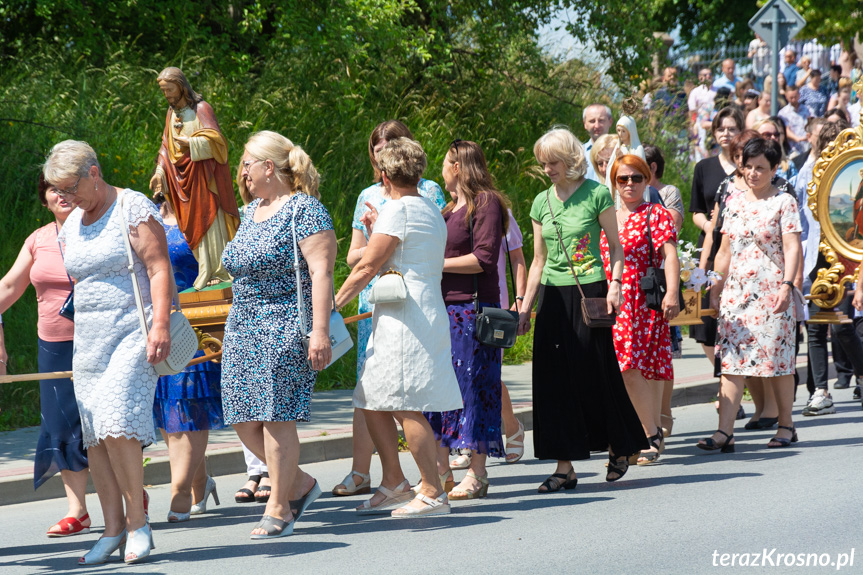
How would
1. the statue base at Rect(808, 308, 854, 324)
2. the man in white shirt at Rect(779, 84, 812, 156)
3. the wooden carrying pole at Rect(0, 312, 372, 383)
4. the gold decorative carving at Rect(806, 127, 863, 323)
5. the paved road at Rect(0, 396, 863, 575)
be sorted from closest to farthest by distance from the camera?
1. the paved road at Rect(0, 396, 863, 575)
2. the wooden carrying pole at Rect(0, 312, 372, 383)
3. the statue base at Rect(808, 308, 854, 324)
4. the gold decorative carving at Rect(806, 127, 863, 323)
5. the man in white shirt at Rect(779, 84, 812, 156)

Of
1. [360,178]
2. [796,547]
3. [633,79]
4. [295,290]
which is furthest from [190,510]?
[633,79]

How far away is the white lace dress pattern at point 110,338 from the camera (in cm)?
539

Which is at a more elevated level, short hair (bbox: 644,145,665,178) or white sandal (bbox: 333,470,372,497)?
short hair (bbox: 644,145,665,178)

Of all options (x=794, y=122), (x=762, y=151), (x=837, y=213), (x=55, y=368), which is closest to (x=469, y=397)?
(x=55, y=368)

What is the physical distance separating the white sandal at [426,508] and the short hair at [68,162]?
93.1 inches

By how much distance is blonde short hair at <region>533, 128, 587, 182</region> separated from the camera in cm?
689

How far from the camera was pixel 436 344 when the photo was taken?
20.4 feet

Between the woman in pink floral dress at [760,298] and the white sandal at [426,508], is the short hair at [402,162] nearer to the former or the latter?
the white sandal at [426,508]

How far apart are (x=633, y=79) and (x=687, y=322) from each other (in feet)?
30.3

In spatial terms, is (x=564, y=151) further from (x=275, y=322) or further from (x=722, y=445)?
(x=722, y=445)

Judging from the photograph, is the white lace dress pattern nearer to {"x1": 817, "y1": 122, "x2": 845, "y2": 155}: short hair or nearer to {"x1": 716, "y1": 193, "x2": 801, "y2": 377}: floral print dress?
{"x1": 716, "y1": 193, "x2": 801, "y2": 377}: floral print dress

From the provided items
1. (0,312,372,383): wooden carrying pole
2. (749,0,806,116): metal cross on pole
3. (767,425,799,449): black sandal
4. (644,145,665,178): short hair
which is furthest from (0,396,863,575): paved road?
(749,0,806,116): metal cross on pole

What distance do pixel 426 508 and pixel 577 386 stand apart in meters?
1.23

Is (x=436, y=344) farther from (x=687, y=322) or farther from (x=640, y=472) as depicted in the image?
(x=687, y=322)
